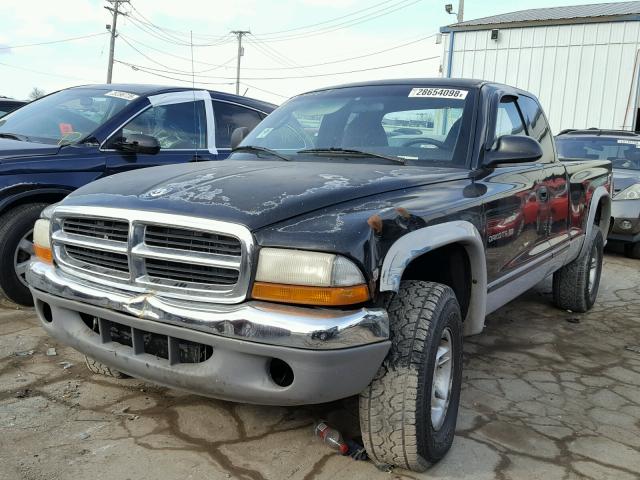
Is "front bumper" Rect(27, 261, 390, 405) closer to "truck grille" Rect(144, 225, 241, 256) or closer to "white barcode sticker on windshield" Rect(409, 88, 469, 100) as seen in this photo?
"truck grille" Rect(144, 225, 241, 256)

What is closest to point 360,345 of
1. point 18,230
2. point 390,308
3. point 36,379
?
point 390,308

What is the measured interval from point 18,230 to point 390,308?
307 cm

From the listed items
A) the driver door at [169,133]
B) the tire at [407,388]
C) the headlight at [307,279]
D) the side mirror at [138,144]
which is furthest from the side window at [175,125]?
the tire at [407,388]

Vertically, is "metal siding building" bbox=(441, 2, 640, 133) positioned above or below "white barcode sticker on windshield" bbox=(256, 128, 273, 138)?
above

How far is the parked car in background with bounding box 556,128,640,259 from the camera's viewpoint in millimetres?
7578

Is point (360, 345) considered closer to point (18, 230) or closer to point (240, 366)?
point (240, 366)

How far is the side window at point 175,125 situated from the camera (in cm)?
495

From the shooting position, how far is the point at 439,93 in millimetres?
3426

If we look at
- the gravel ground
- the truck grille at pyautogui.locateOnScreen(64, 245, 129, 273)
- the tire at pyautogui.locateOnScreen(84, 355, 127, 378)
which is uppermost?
the truck grille at pyautogui.locateOnScreen(64, 245, 129, 273)

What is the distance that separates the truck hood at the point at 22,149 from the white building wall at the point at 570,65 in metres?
14.6

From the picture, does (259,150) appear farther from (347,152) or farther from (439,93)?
(439,93)

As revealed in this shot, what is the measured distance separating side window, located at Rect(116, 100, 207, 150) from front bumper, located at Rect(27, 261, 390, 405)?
2.85 m

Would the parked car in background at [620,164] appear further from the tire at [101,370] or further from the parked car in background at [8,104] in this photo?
the parked car in background at [8,104]

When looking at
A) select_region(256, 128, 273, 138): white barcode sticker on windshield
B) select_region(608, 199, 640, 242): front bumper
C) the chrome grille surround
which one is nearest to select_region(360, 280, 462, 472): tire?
the chrome grille surround
